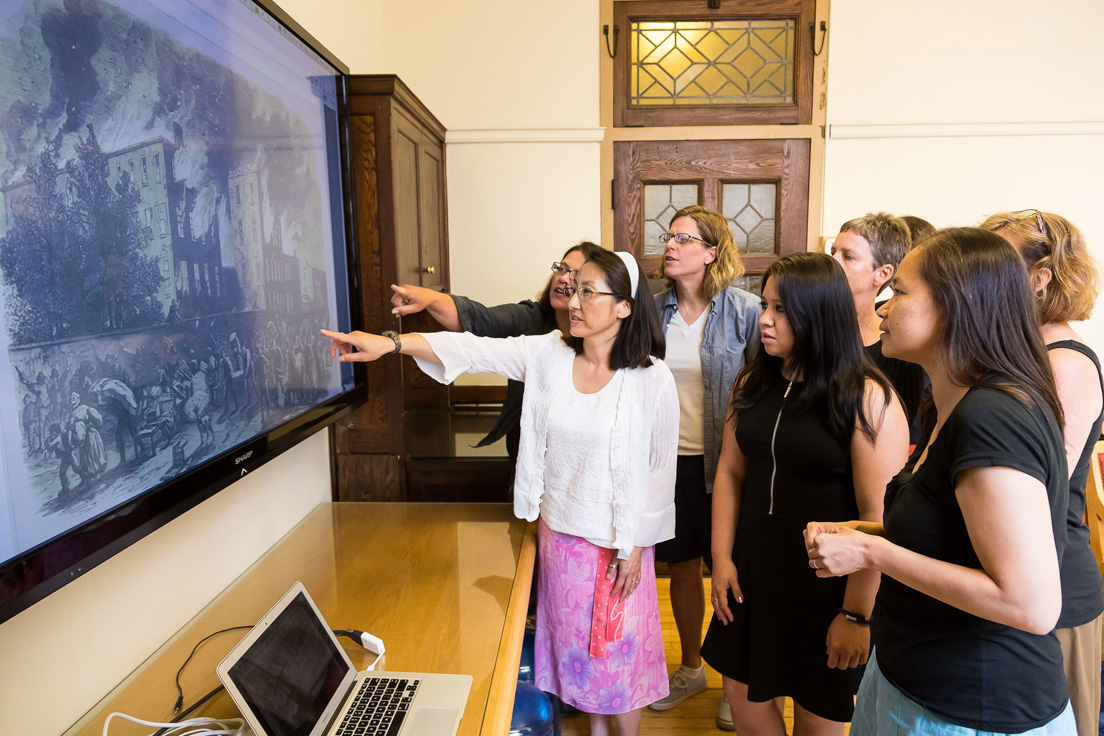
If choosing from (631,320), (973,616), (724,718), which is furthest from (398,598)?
(724,718)

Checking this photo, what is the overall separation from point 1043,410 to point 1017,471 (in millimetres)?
120

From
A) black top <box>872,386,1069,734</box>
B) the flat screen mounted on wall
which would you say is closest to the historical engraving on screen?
the flat screen mounted on wall

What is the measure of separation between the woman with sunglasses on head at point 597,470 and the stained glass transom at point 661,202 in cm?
184

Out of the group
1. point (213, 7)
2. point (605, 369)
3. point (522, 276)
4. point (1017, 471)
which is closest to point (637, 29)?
point (522, 276)

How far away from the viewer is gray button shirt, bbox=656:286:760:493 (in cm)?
215

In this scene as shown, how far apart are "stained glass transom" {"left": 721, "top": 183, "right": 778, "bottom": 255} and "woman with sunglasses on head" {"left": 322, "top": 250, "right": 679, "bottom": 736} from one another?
1.96 meters

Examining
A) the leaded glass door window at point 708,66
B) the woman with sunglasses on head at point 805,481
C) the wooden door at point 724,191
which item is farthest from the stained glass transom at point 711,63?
the woman with sunglasses on head at point 805,481

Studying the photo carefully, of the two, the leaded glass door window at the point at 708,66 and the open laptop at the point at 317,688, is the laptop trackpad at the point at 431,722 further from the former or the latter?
the leaded glass door window at the point at 708,66

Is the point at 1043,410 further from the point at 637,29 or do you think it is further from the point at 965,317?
the point at 637,29

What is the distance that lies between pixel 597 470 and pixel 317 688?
2.64 ft

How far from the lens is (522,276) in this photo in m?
3.50

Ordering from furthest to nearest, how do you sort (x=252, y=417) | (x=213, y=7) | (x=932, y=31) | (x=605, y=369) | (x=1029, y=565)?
(x=932, y=31) < (x=605, y=369) < (x=252, y=417) < (x=213, y=7) < (x=1029, y=565)

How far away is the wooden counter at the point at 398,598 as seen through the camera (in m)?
1.20

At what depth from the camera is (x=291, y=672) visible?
3.51 feet
